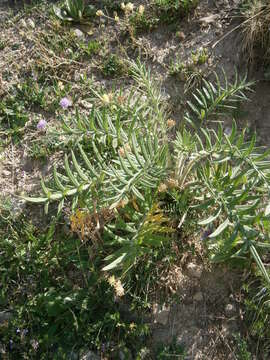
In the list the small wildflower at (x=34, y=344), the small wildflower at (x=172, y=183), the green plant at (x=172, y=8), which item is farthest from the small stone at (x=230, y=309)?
the green plant at (x=172, y=8)

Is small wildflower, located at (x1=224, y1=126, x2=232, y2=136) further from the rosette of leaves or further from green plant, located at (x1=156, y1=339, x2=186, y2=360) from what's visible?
the rosette of leaves

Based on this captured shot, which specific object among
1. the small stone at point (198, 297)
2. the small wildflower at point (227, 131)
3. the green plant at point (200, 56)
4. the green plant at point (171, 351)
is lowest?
the green plant at point (171, 351)

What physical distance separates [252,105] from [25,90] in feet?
5.48

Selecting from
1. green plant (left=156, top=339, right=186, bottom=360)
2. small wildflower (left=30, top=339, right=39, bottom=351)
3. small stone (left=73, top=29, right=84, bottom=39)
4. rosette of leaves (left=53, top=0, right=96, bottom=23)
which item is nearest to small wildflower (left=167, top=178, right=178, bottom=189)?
green plant (left=156, top=339, right=186, bottom=360)

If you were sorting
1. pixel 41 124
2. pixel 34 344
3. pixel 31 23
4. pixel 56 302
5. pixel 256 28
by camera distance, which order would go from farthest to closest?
pixel 31 23 < pixel 41 124 < pixel 256 28 < pixel 56 302 < pixel 34 344

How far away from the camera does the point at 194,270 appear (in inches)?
83.0

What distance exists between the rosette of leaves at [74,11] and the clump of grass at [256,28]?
1.25 meters

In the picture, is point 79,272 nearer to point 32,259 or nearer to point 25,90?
point 32,259

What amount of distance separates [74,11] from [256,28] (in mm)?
1446

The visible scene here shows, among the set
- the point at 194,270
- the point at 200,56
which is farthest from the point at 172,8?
the point at 194,270

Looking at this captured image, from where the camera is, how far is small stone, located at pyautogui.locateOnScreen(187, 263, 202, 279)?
6.91ft

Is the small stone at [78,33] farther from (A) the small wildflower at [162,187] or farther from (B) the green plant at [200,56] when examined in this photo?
(A) the small wildflower at [162,187]

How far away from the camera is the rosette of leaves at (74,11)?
3.04m

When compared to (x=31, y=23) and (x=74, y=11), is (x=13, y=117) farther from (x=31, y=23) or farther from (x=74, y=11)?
(x=74, y=11)
